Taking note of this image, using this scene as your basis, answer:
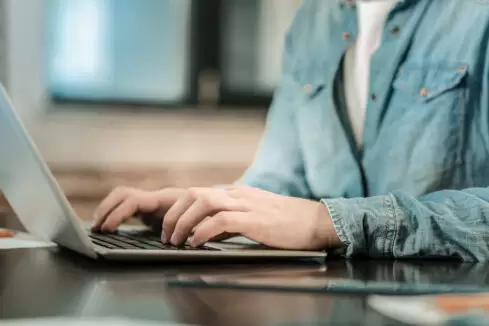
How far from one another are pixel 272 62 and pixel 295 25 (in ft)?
3.06

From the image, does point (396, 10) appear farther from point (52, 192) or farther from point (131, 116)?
point (131, 116)

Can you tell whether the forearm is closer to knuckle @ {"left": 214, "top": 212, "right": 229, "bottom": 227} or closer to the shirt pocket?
knuckle @ {"left": 214, "top": 212, "right": 229, "bottom": 227}

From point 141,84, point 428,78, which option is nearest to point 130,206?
point 428,78

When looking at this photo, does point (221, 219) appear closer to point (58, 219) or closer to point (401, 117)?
point (58, 219)

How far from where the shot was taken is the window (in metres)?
2.15

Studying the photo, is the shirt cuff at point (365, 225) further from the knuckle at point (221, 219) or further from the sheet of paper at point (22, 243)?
the sheet of paper at point (22, 243)

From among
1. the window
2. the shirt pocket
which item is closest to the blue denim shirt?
the shirt pocket

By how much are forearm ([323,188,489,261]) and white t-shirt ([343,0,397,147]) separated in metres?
0.44

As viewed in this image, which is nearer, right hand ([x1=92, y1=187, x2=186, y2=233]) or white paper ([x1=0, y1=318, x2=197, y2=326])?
white paper ([x1=0, y1=318, x2=197, y2=326])

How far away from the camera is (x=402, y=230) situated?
786 millimetres

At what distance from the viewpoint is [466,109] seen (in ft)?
3.58

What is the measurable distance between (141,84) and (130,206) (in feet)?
4.37

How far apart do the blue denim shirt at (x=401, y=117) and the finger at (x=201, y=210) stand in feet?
0.79

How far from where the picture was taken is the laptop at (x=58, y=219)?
26.3 inches
